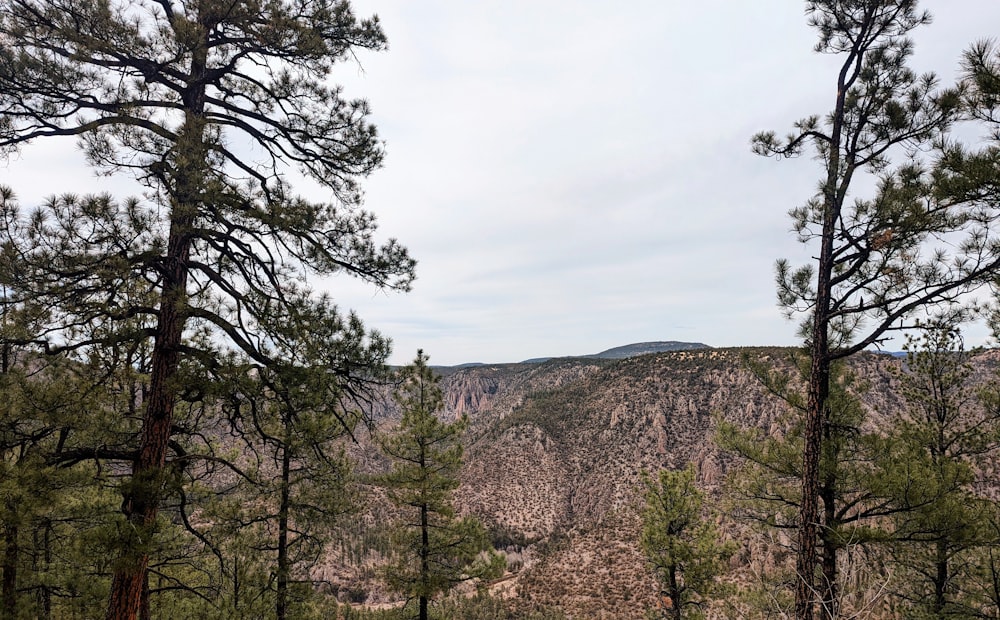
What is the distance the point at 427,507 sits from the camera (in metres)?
13.3

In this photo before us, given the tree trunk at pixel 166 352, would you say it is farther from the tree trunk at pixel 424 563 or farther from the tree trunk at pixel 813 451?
the tree trunk at pixel 424 563

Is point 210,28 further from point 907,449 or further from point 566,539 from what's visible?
point 566,539

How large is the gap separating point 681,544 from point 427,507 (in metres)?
7.92

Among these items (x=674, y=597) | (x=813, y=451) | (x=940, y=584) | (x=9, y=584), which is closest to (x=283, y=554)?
(x=9, y=584)

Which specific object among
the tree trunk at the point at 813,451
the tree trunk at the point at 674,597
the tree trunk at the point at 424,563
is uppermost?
the tree trunk at the point at 813,451

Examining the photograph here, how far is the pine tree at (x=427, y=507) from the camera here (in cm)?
1255

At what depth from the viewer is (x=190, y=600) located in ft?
40.3

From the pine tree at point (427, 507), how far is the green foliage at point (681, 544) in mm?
5279

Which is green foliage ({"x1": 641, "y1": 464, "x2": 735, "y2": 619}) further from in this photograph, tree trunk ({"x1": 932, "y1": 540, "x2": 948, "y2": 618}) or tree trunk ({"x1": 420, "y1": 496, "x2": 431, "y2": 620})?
tree trunk ({"x1": 420, "y1": 496, "x2": 431, "y2": 620})

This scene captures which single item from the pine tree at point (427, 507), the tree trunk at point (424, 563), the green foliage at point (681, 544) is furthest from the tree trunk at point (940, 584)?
the tree trunk at point (424, 563)

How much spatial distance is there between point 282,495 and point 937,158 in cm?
1310

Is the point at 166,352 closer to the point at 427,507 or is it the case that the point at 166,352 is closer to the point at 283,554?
the point at 283,554

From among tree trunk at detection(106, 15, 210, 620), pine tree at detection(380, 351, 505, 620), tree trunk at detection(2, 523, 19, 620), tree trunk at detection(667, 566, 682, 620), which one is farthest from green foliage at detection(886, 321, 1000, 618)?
tree trunk at detection(2, 523, 19, 620)

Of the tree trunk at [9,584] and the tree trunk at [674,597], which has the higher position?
the tree trunk at [9,584]
